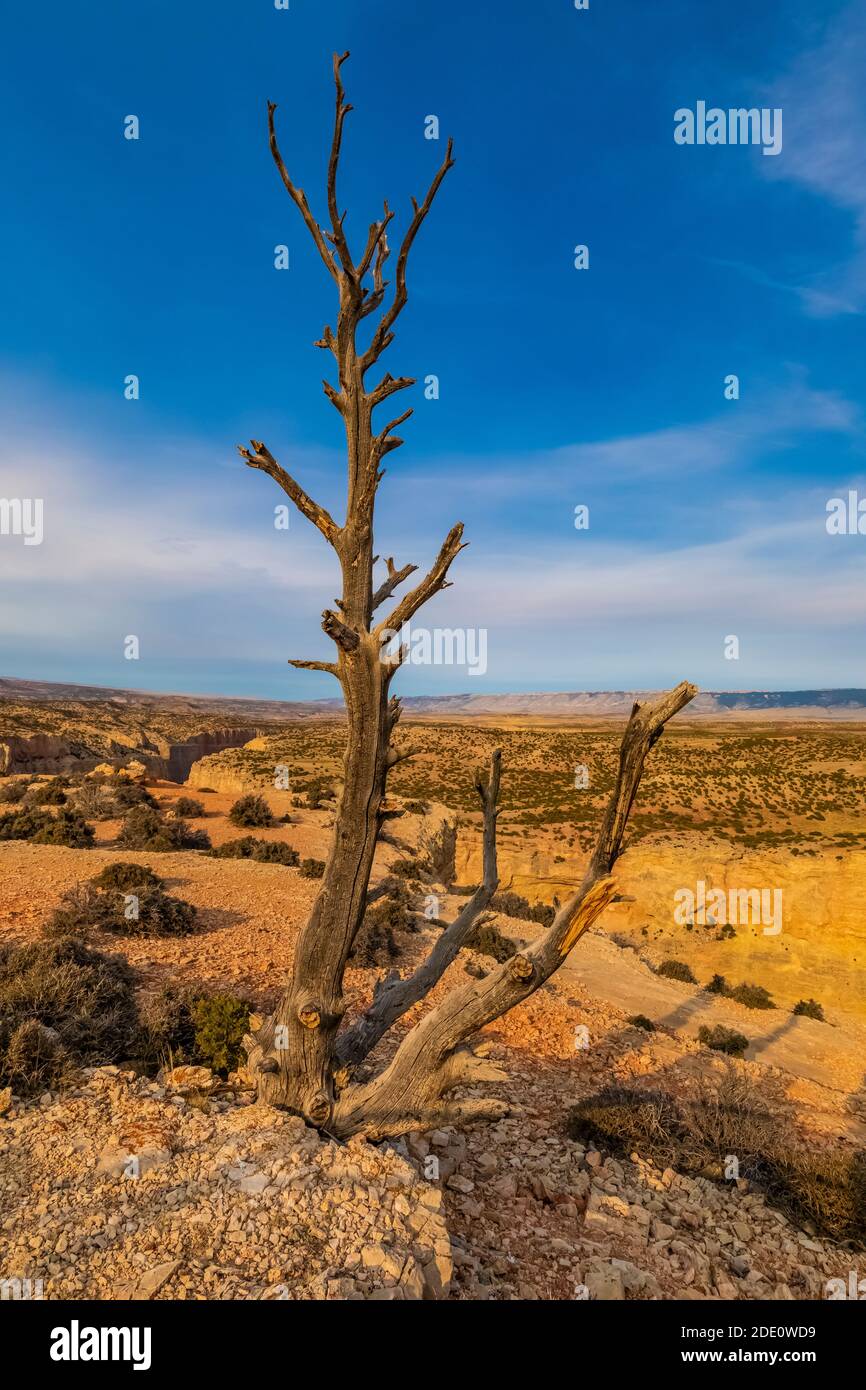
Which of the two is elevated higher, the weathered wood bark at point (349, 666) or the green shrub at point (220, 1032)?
the weathered wood bark at point (349, 666)

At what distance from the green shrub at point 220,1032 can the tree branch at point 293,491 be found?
4969 millimetres

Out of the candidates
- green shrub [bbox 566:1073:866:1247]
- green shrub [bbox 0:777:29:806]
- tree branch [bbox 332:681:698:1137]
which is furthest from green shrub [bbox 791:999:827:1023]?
green shrub [bbox 0:777:29:806]

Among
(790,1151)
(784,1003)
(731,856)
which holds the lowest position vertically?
(784,1003)

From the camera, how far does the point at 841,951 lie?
22.0 meters

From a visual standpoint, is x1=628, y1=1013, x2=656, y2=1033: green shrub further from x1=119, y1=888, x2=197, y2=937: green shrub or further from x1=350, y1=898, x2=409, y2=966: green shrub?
x1=119, y1=888, x2=197, y2=937: green shrub

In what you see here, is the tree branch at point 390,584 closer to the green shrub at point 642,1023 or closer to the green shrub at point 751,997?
the green shrub at point 642,1023

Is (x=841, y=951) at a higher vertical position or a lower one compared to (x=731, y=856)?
lower

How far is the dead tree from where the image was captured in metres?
4.76

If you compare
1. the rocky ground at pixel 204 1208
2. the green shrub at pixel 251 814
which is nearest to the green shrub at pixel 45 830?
the green shrub at pixel 251 814

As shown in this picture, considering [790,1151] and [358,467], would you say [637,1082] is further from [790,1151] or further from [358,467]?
[358,467]

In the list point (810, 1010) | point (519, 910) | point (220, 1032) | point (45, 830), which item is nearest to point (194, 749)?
point (45, 830)

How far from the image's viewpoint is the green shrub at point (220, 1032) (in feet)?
20.9
